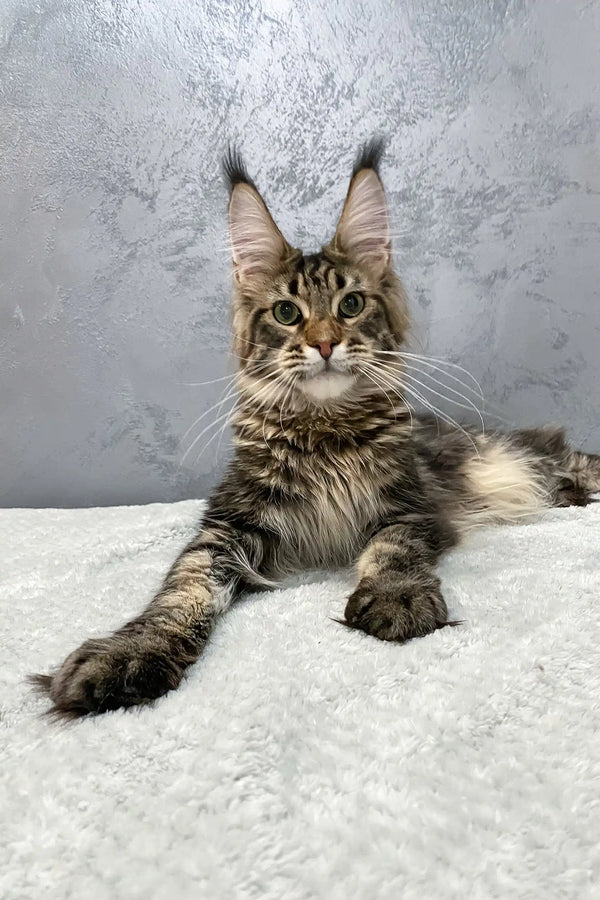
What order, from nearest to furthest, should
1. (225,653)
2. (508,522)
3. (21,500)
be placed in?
(225,653)
(508,522)
(21,500)

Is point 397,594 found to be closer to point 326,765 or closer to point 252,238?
point 326,765

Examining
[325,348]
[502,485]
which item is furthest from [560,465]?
[325,348]

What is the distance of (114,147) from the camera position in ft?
7.75

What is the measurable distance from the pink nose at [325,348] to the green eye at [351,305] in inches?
6.1

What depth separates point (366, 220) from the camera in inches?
63.5

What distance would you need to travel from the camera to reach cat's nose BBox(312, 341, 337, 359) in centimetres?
137

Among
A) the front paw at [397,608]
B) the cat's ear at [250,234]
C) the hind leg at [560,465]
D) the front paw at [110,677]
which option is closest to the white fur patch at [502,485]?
the hind leg at [560,465]

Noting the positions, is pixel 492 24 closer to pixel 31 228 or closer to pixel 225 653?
pixel 31 228

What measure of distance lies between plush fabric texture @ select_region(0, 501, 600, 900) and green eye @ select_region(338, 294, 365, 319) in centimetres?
68

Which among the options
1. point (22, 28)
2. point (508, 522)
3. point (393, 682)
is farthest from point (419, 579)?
point (22, 28)

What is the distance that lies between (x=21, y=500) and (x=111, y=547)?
3.64ft

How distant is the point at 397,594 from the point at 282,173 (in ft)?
5.88

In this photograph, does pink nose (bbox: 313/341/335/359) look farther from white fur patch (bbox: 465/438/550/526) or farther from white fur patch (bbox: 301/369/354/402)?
white fur patch (bbox: 465/438/550/526)

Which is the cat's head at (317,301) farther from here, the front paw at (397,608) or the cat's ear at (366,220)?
the front paw at (397,608)
